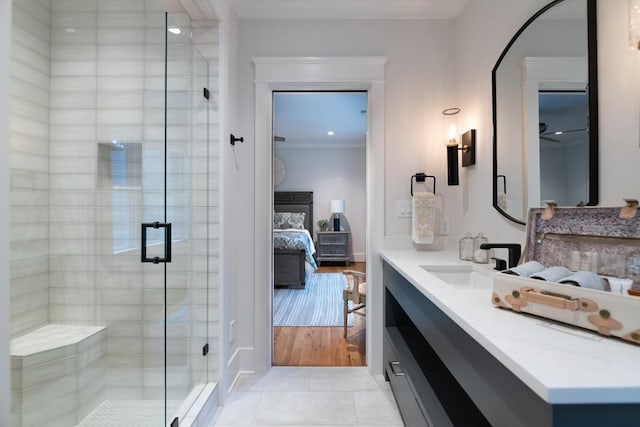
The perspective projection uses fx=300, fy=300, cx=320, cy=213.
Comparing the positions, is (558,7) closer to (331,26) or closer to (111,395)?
(331,26)

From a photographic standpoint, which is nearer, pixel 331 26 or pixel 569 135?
pixel 569 135

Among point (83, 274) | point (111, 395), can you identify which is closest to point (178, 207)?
point (83, 274)

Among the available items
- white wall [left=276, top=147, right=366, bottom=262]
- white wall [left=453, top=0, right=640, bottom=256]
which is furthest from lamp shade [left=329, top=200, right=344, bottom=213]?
white wall [left=453, top=0, right=640, bottom=256]

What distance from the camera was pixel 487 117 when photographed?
1.79 m

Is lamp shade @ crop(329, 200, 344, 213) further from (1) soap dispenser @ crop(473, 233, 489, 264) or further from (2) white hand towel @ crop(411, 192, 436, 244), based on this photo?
(1) soap dispenser @ crop(473, 233, 489, 264)

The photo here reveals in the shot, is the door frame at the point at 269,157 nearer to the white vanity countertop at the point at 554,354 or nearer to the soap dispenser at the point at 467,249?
the soap dispenser at the point at 467,249

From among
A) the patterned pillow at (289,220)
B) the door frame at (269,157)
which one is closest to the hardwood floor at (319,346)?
the door frame at (269,157)

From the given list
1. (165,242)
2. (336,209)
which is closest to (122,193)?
(165,242)

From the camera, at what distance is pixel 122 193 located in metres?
1.84

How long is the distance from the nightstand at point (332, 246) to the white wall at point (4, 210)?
235 inches

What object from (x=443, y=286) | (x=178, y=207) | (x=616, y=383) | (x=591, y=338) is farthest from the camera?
(x=178, y=207)

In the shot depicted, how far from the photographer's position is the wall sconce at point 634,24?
2.97ft

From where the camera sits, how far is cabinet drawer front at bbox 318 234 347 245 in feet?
21.6

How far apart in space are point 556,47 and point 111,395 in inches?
113
